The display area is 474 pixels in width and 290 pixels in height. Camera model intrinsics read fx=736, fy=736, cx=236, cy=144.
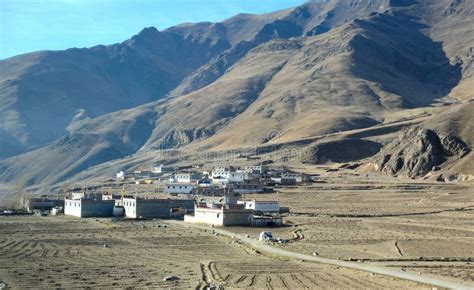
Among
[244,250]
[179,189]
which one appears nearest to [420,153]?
[179,189]

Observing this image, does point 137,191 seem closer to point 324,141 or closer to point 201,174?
point 201,174

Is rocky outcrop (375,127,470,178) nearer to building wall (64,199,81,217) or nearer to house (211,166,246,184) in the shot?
house (211,166,246,184)

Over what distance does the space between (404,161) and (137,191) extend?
5500 centimetres

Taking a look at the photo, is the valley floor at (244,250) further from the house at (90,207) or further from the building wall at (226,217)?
the house at (90,207)

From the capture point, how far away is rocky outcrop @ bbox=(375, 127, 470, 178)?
14562 centimetres

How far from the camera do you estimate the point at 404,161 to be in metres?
151

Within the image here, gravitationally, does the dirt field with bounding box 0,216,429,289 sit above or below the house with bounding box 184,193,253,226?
below

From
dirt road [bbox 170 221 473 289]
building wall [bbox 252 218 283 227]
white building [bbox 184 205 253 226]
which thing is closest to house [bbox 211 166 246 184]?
white building [bbox 184 205 253 226]

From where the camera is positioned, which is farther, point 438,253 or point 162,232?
point 162,232

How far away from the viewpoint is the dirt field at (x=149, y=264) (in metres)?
39.8

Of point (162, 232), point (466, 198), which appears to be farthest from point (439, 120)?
point (162, 232)

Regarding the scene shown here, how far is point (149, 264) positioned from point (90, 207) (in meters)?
48.0

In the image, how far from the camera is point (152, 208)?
90.9m

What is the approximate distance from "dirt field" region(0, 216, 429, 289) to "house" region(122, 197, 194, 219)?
20.1m
